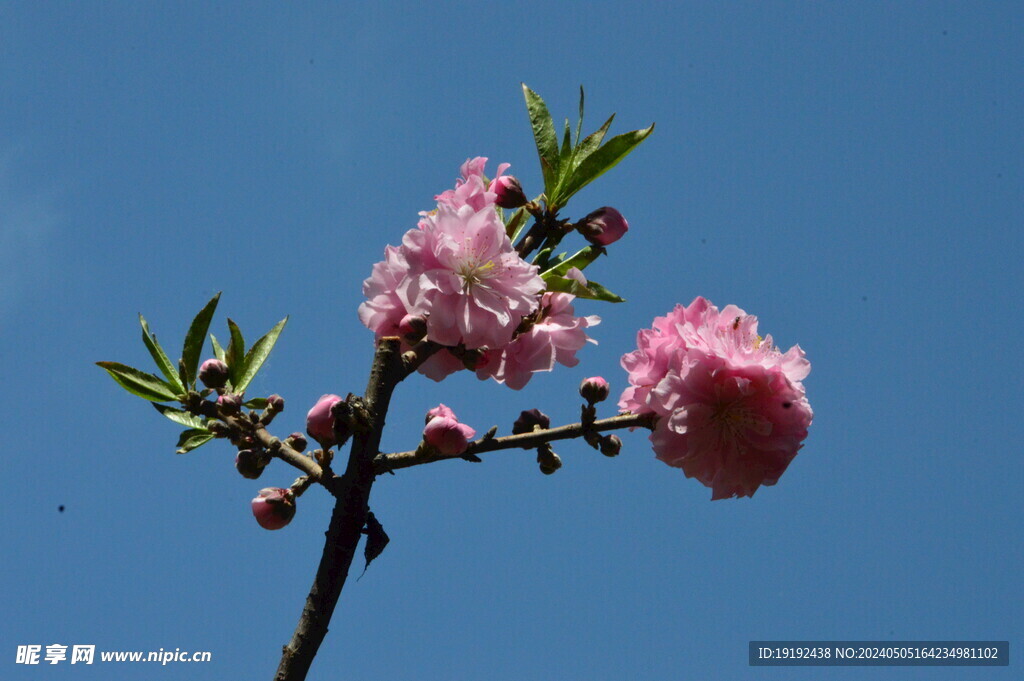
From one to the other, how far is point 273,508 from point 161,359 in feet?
1.76

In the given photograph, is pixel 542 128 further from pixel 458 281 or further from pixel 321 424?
pixel 321 424

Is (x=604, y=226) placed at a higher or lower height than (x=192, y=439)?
higher

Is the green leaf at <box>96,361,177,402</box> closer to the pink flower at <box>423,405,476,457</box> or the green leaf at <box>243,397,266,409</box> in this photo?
the green leaf at <box>243,397,266,409</box>

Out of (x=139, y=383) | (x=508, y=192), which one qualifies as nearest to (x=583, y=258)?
(x=508, y=192)

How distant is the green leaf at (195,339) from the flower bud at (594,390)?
100cm

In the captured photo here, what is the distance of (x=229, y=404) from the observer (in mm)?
2023

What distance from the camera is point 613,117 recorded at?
7.36 ft

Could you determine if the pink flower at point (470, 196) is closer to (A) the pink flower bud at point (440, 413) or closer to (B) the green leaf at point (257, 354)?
(A) the pink flower bud at point (440, 413)

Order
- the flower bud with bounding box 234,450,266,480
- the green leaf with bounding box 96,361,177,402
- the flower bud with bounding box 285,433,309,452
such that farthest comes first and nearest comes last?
the flower bud with bounding box 285,433,309,452, the green leaf with bounding box 96,361,177,402, the flower bud with bounding box 234,450,266,480

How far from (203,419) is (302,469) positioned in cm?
34

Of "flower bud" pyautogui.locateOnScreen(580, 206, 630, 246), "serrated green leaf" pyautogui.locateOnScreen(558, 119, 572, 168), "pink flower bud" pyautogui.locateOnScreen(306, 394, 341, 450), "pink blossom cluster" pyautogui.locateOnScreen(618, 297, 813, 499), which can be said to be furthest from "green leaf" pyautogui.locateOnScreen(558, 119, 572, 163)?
"pink flower bud" pyautogui.locateOnScreen(306, 394, 341, 450)

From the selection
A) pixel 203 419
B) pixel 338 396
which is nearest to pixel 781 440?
pixel 338 396

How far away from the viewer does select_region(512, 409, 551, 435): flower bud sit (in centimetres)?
215

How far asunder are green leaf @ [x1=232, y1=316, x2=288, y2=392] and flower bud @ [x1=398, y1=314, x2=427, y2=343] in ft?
2.04
